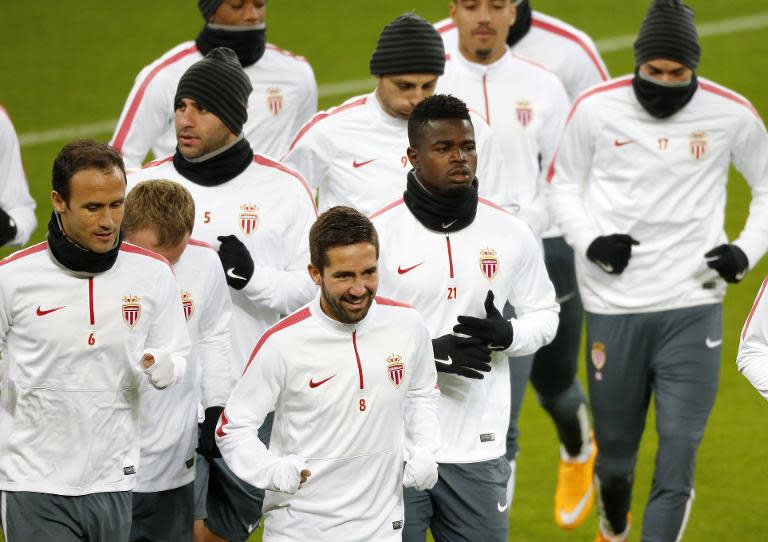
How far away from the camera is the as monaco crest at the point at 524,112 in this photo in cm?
769

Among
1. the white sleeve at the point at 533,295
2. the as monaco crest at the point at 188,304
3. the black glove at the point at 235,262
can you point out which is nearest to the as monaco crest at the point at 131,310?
the as monaco crest at the point at 188,304

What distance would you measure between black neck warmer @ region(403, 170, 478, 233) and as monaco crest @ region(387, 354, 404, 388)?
698 mm

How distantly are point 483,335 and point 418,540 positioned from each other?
0.78 m

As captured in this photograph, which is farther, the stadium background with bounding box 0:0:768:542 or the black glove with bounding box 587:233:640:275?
the stadium background with bounding box 0:0:768:542

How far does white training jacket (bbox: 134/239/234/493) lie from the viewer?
5.87 m

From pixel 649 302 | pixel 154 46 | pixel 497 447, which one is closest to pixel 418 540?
pixel 497 447

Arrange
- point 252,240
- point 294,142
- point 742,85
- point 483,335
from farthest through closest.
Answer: point 742,85, point 294,142, point 252,240, point 483,335

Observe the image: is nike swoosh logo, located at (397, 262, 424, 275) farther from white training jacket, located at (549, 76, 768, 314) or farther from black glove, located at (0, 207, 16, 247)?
black glove, located at (0, 207, 16, 247)

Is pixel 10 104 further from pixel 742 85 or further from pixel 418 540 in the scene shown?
pixel 418 540

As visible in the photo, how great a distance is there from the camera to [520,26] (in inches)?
329

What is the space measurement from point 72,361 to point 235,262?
997 millimetres

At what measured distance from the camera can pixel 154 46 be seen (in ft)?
53.7

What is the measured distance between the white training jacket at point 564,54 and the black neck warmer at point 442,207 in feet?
8.08

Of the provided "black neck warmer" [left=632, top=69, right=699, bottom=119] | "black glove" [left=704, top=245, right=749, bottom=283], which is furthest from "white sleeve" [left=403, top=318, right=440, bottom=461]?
"black neck warmer" [left=632, top=69, right=699, bottom=119]
